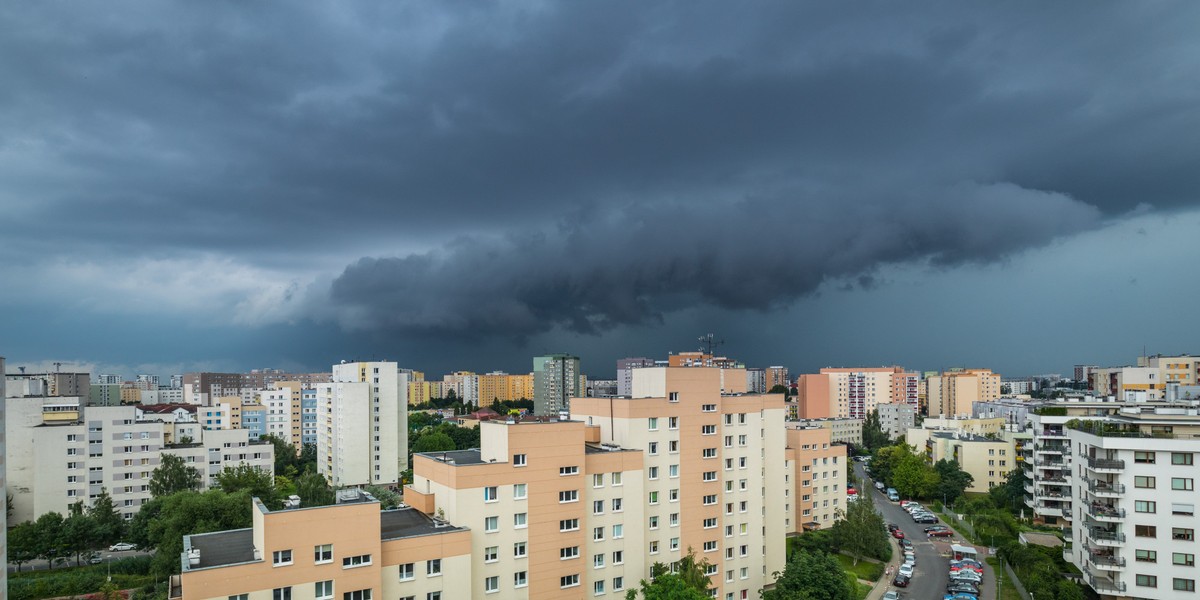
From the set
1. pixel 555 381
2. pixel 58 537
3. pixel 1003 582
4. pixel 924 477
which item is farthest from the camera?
pixel 555 381

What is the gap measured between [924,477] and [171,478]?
79162 millimetres

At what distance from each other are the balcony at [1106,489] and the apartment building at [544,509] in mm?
24268

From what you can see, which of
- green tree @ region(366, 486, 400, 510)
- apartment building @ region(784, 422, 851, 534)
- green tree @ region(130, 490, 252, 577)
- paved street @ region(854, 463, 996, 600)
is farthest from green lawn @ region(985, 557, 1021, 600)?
green tree @ region(130, 490, 252, 577)

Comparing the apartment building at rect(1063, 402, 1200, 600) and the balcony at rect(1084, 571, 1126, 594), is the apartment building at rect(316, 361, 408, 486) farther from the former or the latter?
the apartment building at rect(1063, 402, 1200, 600)

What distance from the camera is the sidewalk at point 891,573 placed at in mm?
45356

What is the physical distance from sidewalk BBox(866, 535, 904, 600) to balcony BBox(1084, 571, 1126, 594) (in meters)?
12.1

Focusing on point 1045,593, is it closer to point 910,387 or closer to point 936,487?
point 936,487

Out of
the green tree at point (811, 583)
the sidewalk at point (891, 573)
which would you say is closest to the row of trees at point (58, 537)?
the green tree at point (811, 583)

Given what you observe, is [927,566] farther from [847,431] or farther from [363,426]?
[847,431]

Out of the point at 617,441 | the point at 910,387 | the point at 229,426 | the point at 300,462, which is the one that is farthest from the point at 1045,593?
the point at 910,387

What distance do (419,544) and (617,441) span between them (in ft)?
41.4

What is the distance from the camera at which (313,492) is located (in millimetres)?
57562

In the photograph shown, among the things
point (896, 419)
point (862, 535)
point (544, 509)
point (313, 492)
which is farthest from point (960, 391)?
point (544, 509)

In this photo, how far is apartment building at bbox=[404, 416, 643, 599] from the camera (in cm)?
2856
